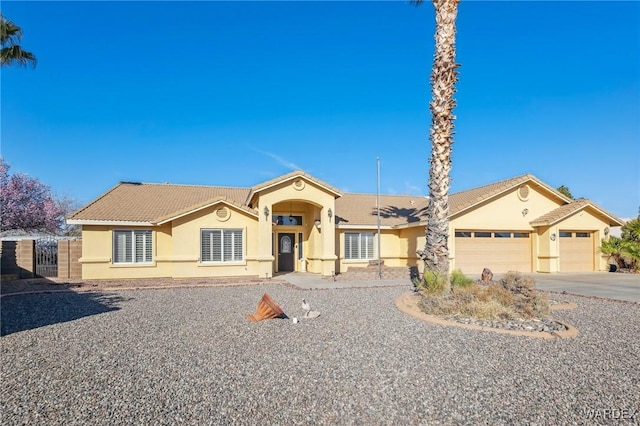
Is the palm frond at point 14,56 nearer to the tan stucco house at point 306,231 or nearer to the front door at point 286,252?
the tan stucco house at point 306,231

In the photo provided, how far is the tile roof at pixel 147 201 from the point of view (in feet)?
59.1

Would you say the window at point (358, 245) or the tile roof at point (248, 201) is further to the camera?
the window at point (358, 245)

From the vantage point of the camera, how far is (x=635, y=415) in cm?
432

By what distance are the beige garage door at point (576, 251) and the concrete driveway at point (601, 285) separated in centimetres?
190

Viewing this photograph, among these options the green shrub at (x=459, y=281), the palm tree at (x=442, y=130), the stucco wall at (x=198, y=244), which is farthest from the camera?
the stucco wall at (x=198, y=244)

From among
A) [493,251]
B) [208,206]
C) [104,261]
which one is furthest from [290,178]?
[493,251]

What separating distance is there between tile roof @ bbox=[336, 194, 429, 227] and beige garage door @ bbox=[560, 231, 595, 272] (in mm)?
7731

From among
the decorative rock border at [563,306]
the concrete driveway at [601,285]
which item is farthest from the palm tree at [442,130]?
the concrete driveway at [601,285]

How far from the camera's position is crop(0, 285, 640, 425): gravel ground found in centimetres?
434

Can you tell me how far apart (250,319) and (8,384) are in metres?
4.72

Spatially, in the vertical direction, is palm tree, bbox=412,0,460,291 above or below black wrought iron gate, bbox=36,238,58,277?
above

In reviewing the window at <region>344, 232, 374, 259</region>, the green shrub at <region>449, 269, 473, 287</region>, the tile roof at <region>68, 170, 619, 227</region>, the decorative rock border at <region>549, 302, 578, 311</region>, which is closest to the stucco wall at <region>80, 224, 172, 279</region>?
the tile roof at <region>68, 170, 619, 227</region>

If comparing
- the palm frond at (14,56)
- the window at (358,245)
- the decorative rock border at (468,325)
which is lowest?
the decorative rock border at (468,325)

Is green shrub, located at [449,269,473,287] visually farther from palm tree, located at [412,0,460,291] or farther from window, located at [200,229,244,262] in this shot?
window, located at [200,229,244,262]
